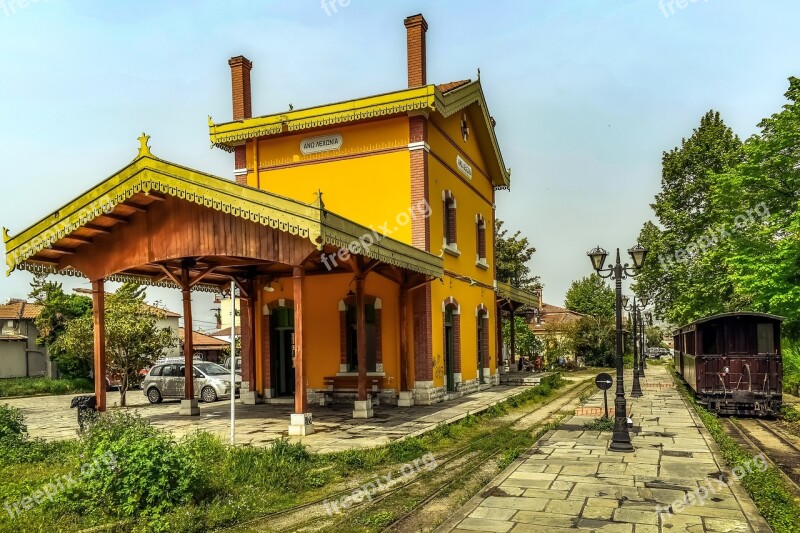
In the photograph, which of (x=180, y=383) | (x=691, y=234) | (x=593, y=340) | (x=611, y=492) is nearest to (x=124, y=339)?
(x=180, y=383)

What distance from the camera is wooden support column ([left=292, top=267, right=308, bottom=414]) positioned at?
1145cm

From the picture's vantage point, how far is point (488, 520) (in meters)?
6.66

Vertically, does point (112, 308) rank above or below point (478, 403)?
above

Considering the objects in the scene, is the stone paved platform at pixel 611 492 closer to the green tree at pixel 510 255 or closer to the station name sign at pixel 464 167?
the station name sign at pixel 464 167

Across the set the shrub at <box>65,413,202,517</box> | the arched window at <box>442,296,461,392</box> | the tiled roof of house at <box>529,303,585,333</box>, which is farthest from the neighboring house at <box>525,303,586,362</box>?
the shrub at <box>65,413,202,517</box>

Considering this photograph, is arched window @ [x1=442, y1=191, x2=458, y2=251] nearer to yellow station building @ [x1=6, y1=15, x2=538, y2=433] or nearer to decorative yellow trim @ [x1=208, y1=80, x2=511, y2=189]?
yellow station building @ [x1=6, y1=15, x2=538, y2=433]

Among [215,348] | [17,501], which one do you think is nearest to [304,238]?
[17,501]

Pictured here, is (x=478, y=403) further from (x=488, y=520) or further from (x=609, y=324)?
(x=609, y=324)

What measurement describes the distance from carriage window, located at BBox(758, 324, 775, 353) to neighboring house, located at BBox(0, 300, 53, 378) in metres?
35.5

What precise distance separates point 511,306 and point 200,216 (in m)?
20.8

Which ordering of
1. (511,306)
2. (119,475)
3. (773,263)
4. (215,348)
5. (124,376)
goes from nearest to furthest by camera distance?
(119,475)
(124,376)
(773,263)
(511,306)
(215,348)

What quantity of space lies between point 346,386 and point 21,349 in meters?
28.5

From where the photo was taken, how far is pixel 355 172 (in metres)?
17.5

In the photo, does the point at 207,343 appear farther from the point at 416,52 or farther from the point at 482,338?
the point at 416,52
